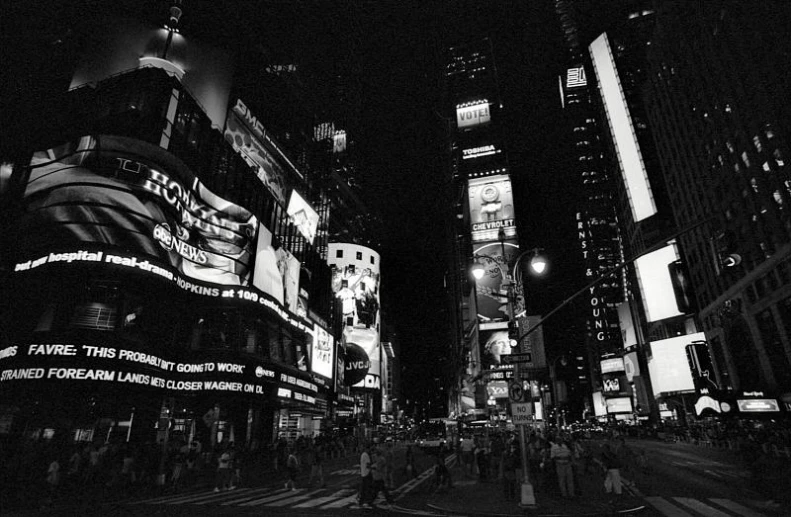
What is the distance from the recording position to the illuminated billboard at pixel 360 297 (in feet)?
290

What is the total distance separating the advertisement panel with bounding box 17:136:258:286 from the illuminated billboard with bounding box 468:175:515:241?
74.0 m

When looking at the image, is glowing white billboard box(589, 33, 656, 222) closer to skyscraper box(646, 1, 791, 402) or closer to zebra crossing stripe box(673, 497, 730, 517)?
skyscraper box(646, 1, 791, 402)

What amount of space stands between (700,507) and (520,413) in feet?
20.9

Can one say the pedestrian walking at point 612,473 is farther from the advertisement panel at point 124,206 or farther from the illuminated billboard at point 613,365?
the illuminated billboard at point 613,365

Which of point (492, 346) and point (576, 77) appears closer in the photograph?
point (492, 346)

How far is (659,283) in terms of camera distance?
73438 millimetres

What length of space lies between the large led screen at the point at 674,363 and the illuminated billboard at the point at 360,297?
52796mm

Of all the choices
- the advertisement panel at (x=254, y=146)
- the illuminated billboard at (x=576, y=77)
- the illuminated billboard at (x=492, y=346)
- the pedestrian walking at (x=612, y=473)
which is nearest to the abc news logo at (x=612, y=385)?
the illuminated billboard at (x=492, y=346)

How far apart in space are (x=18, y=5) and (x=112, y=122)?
1472 centimetres

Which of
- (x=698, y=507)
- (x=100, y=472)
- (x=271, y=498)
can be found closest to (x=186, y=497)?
(x=271, y=498)

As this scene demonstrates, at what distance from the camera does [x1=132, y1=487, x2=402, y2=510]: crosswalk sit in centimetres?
1452

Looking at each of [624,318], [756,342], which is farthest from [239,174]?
[624,318]

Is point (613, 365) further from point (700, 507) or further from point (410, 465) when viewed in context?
point (700, 507)

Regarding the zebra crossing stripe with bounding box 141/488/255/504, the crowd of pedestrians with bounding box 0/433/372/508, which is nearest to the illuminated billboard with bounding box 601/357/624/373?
the crowd of pedestrians with bounding box 0/433/372/508
